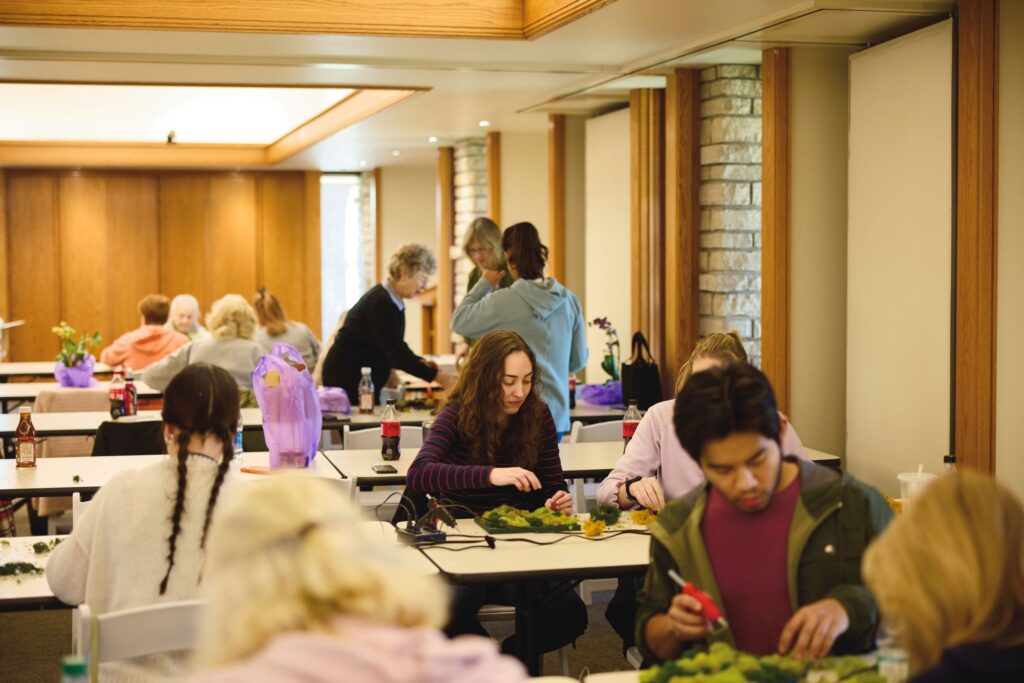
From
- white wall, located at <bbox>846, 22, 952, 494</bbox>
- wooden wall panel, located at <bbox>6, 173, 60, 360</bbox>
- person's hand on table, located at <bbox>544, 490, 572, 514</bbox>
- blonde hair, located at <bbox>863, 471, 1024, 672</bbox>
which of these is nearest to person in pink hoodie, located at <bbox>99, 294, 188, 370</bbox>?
white wall, located at <bbox>846, 22, 952, 494</bbox>

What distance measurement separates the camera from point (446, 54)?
6836 millimetres

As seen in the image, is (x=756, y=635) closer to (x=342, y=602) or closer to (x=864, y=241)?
A: (x=342, y=602)

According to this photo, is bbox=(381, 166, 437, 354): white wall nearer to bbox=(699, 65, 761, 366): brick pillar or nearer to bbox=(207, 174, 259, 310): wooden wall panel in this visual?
bbox=(207, 174, 259, 310): wooden wall panel

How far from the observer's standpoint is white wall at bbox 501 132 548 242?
10.7m

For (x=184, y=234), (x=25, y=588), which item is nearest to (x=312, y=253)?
(x=184, y=234)

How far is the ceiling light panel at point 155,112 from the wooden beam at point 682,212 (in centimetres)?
402

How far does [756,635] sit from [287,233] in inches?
514

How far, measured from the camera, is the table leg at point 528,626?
3.63 m

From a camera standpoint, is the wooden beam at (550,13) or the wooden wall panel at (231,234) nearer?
the wooden beam at (550,13)

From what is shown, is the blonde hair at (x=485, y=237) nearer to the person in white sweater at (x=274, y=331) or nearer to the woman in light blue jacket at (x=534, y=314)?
the woman in light blue jacket at (x=534, y=314)

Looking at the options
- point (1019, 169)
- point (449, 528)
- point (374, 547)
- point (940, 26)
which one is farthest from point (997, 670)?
point (940, 26)

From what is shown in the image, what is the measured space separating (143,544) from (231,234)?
1238 centimetres

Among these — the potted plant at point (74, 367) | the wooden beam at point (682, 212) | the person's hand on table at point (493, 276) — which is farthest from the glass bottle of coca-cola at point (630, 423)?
the potted plant at point (74, 367)

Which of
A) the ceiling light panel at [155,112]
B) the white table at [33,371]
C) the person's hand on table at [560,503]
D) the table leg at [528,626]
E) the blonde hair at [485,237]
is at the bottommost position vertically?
the table leg at [528,626]
